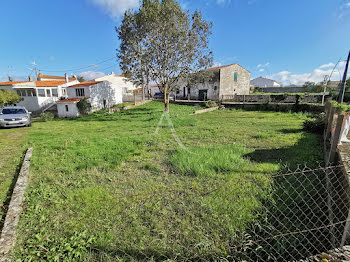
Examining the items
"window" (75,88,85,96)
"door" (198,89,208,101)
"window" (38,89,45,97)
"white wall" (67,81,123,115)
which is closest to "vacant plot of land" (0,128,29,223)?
"white wall" (67,81,123,115)

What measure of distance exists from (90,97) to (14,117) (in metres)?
13.4

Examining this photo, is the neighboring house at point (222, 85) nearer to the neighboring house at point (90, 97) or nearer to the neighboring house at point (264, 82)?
the neighboring house at point (90, 97)

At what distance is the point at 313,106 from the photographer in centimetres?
1543

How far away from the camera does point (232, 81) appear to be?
30391 mm

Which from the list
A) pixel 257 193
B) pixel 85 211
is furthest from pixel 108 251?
pixel 257 193

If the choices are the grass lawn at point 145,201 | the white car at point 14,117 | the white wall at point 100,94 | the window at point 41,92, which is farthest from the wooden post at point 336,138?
the window at point 41,92

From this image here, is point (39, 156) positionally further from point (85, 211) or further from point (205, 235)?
point (205, 235)

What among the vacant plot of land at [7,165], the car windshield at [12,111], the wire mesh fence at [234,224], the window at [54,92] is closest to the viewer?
the wire mesh fence at [234,224]

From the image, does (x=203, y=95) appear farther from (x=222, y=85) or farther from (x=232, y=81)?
(x=232, y=81)

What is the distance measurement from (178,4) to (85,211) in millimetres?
18321

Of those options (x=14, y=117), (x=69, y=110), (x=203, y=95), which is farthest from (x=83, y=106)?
(x=203, y=95)

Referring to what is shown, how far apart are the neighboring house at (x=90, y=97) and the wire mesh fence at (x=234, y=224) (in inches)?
962

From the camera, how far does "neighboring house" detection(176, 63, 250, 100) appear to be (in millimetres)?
28203

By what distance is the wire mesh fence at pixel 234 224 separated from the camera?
2.42 m
